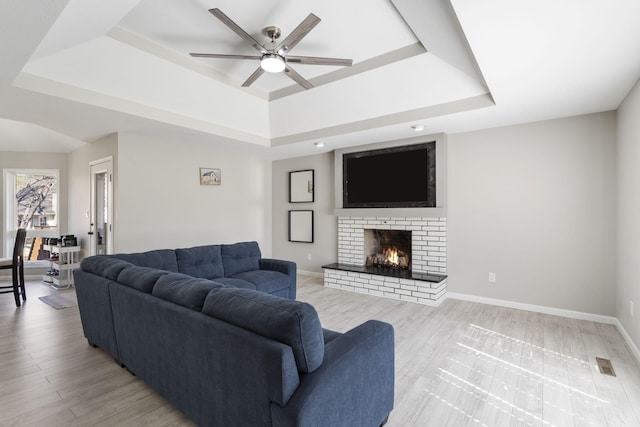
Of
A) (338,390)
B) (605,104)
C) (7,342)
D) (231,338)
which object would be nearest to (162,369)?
(231,338)

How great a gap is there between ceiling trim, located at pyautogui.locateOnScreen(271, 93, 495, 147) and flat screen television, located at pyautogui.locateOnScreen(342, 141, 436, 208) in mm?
843

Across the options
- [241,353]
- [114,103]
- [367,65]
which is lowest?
[241,353]

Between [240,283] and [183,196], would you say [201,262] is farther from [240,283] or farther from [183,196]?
[183,196]

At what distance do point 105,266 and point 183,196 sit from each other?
2.62 m

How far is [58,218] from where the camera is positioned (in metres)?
6.19

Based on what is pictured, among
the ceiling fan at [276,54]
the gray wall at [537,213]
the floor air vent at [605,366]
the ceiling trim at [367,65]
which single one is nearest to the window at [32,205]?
the ceiling trim at [367,65]

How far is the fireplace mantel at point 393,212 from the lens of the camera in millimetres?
4638

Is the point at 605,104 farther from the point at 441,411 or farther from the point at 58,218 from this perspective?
the point at 58,218

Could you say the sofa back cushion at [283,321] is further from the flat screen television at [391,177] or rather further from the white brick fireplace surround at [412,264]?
the flat screen television at [391,177]

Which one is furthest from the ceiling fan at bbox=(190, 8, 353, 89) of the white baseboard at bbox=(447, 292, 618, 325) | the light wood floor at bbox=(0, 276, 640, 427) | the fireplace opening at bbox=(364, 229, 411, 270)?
the white baseboard at bbox=(447, 292, 618, 325)

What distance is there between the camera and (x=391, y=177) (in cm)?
505

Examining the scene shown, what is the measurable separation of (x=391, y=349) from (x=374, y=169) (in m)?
3.76

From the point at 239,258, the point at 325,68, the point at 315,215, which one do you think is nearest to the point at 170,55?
the point at 325,68

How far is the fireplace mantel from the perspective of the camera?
4638 millimetres
